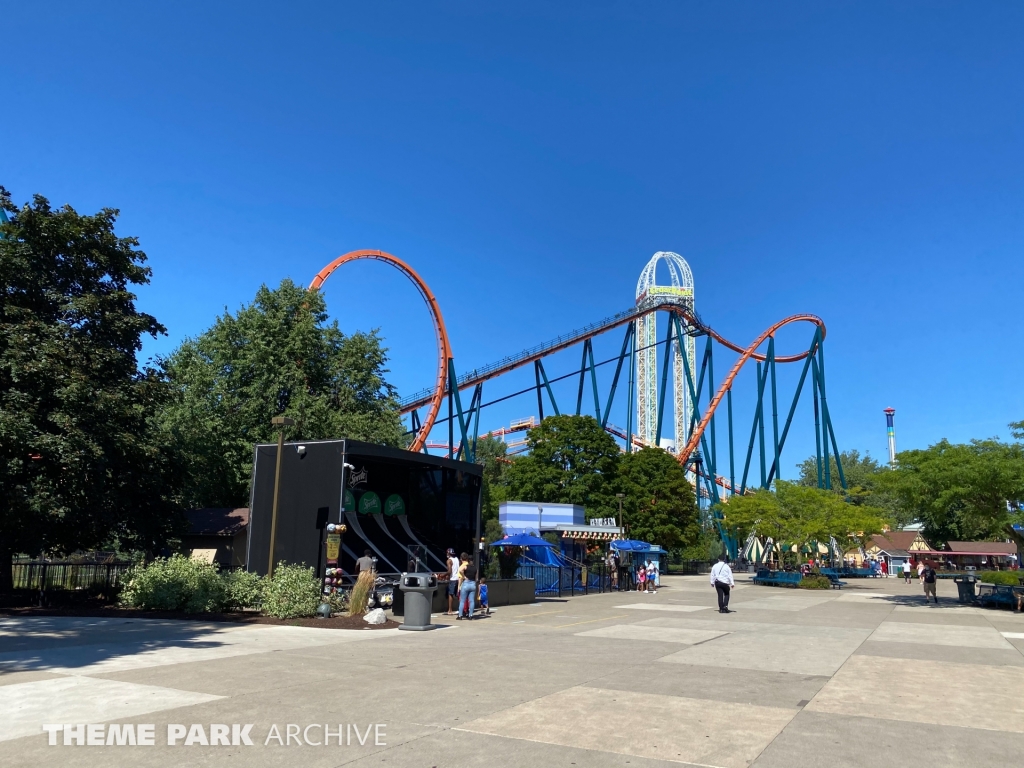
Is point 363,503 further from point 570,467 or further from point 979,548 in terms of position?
point 979,548

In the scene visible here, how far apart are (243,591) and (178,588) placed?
1.31m

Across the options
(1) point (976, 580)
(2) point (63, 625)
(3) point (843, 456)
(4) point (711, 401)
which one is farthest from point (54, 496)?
(3) point (843, 456)

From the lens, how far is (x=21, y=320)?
18.4m

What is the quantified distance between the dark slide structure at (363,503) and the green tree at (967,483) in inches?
525

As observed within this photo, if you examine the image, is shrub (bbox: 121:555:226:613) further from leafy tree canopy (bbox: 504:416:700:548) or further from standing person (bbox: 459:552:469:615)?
leafy tree canopy (bbox: 504:416:700:548)

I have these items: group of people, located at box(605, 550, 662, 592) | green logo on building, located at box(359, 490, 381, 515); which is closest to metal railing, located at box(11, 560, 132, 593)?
green logo on building, located at box(359, 490, 381, 515)

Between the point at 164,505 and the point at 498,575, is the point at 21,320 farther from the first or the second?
the point at 498,575

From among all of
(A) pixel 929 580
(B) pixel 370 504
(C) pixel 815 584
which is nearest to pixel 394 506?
(B) pixel 370 504

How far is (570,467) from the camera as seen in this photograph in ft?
160

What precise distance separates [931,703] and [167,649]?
31.3ft

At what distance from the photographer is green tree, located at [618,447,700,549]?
162 ft

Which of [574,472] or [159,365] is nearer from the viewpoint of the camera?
[159,365]

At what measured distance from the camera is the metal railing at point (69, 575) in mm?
18375

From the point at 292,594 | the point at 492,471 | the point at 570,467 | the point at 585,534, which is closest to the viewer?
the point at 292,594
